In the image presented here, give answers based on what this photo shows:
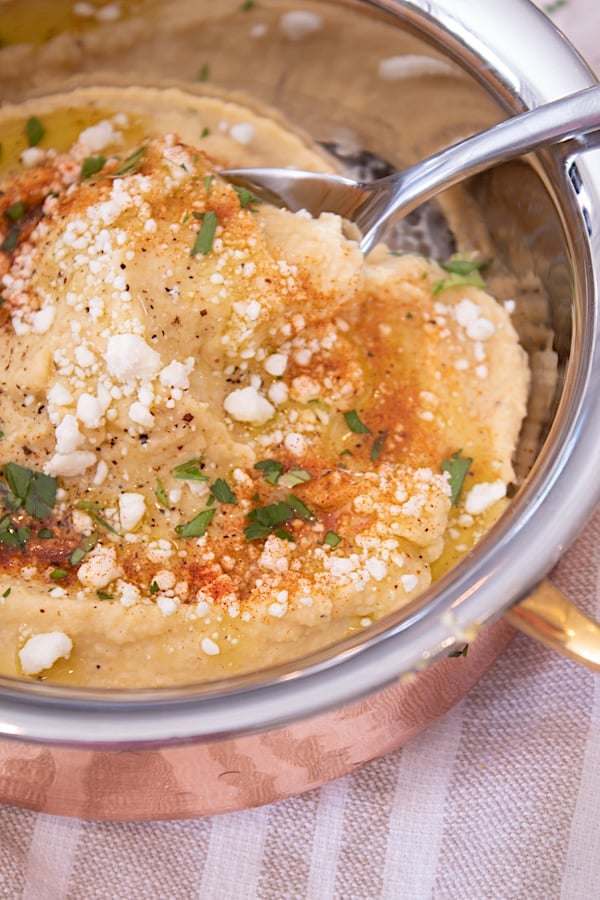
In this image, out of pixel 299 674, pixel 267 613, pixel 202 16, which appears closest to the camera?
pixel 299 674

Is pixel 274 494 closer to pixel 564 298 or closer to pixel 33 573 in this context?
pixel 33 573

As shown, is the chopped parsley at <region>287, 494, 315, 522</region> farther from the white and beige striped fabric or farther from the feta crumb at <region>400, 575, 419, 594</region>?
the white and beige striped fabric

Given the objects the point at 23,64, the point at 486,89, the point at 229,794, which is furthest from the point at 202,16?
the point at 229,794

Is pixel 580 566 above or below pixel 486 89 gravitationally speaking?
below

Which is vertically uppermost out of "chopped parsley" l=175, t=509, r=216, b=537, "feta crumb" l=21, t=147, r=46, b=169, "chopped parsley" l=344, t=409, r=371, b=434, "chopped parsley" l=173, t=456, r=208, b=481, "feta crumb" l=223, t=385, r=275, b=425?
"feta crumb" l=21, t=147, r=46, b=169

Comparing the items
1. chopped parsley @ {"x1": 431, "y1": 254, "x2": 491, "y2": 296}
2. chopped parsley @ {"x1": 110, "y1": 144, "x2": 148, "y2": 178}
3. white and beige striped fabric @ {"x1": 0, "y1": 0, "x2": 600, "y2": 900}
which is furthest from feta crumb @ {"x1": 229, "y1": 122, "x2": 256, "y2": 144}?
white and beige striped fabric @ {"x1": 0, "y1": 0, "x2": 600, "y2": 900}

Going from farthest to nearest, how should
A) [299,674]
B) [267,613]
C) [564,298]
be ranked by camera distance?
[564,298], [267,613], [299,674]

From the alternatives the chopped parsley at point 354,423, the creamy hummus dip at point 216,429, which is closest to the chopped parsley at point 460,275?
the creamy hummus dip at point 216,429
